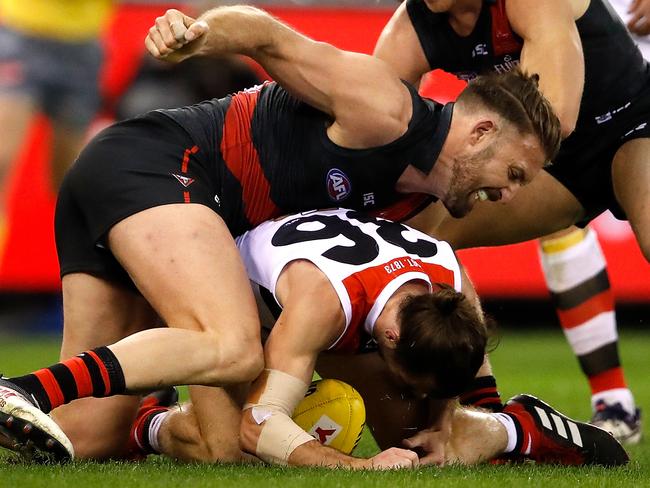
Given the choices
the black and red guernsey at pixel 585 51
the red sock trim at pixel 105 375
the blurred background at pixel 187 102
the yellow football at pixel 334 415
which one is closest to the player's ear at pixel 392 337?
the yellow football at pixel 334 415

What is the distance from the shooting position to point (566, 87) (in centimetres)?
513

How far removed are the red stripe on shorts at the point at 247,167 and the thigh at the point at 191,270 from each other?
1.16 feet

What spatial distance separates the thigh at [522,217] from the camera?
5.77m

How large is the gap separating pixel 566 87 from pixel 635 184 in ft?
1.98

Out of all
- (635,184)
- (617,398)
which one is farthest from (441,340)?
(617,398)

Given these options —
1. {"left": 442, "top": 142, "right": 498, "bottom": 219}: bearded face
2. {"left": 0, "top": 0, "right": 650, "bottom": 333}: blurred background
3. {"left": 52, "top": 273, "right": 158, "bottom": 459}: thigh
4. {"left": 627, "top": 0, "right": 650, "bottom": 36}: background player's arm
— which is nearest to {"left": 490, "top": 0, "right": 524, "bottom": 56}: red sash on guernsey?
{"left": 442, "top": 142, "right": 498, "bottom": 219}: bearded face

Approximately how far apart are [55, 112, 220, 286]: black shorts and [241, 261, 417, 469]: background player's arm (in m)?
0.60

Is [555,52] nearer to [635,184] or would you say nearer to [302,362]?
[635,184]

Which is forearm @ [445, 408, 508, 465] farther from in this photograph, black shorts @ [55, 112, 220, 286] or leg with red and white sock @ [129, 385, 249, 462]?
black shorts @ [55, 112, 220, 286]

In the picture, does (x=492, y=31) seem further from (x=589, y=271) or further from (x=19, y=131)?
(x=19, y=131)

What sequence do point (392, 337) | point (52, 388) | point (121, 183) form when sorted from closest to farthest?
point (52, 388) → point (392, 337) → point (121, 183)

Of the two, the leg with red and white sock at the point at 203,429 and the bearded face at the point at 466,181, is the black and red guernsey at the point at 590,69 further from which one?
the leg with red and white sock at the point at 203,429

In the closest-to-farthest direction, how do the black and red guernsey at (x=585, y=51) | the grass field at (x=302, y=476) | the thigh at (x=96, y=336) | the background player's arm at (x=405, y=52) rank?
the grass field at (x=302, y=476) → the thigh at (x=96, y=336) → the black and red guernsey at (x=585, y=51) → the background player's arm at (x=405, y=52)

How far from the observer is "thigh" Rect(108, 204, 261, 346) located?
14.7ft
